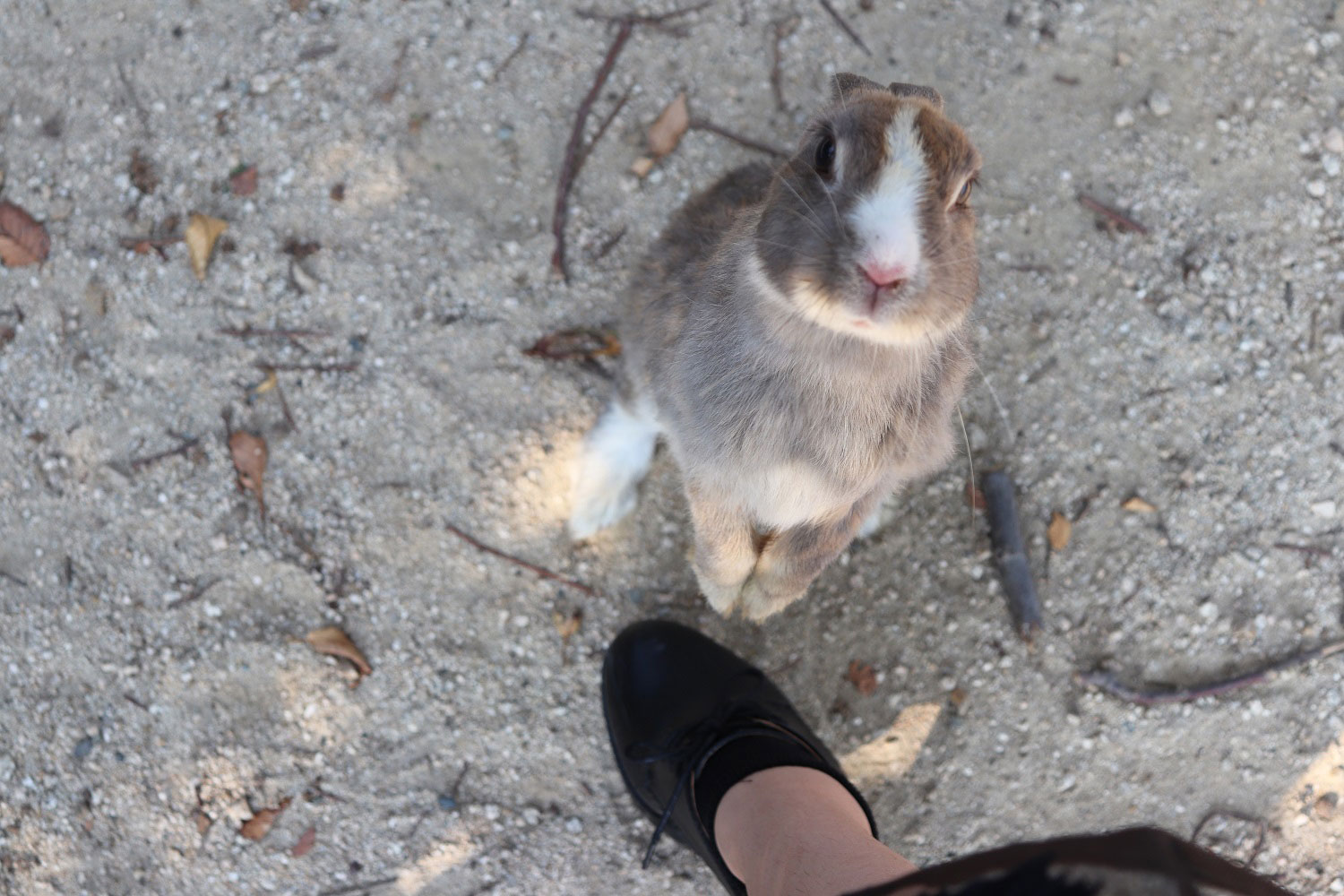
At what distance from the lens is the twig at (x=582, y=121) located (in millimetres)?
3697

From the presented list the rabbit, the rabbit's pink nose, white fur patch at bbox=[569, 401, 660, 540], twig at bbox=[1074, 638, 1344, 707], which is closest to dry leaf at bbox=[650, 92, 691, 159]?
the rabbit

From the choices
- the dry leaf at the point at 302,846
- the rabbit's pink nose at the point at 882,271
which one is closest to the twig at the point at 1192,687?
the rabbit's pink nose at the point at 882,271

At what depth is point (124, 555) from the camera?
11.5 ft

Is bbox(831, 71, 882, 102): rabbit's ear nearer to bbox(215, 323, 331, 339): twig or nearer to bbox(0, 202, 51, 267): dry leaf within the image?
bbox(215, 323, 331, 339): twig

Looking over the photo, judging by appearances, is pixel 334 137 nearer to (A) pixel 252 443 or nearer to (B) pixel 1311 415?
(A) pixel 252 443

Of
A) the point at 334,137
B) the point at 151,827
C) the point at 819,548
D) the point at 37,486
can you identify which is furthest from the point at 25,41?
the point at 819,548

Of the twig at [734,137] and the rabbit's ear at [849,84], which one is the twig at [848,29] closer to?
the twig at [734,137]

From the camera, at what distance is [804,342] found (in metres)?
2.23

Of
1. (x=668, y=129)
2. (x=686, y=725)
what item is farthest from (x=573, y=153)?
(x=686, y=725)

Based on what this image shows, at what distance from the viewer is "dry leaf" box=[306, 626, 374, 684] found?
346 cm

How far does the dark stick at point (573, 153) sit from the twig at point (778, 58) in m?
0.64

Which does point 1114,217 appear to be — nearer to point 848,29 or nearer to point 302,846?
point 848,29

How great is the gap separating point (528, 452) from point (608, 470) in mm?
372

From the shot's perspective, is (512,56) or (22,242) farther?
(512,56)
